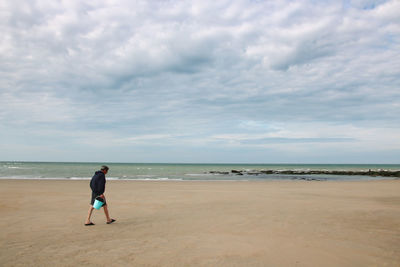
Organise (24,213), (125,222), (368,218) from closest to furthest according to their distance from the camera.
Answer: (125,222)
(368,218)
(24,213)

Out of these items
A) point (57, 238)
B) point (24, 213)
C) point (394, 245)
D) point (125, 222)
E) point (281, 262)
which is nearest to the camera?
point (281, 262)

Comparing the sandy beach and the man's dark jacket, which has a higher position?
the man's dark jacket

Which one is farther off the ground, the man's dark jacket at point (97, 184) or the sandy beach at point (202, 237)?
the man's dark jacket at point (97, 184)

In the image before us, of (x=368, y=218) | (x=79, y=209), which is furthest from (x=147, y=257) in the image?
(x=368, y=218)

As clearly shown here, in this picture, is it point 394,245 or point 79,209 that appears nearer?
point 394,245

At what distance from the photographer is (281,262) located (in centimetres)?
572

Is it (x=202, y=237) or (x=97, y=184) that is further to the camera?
(x=97, y=184)

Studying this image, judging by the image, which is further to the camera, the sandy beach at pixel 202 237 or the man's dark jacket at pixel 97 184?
the man's dark jacket at pixel 97 184

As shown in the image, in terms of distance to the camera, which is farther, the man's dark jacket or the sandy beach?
the man's dark jacket

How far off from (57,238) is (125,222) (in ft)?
7.85

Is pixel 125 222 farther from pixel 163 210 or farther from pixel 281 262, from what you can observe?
pixel 281 262

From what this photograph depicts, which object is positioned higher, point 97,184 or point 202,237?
point 97,184

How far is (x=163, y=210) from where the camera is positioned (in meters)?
11.6

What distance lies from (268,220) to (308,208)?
3598 mm
